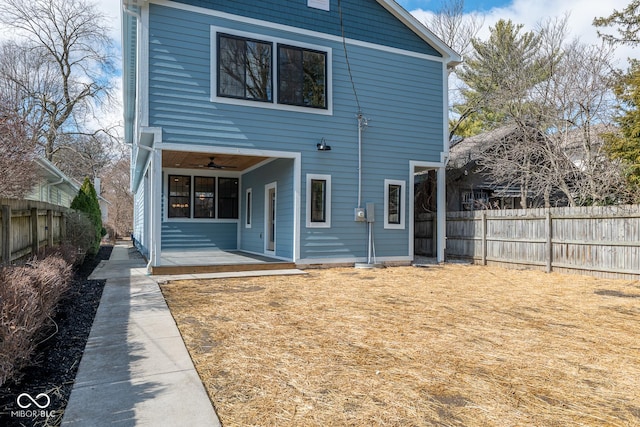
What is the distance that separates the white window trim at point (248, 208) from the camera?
11.9 metres

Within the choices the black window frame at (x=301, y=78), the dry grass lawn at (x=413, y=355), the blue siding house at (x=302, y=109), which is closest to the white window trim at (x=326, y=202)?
the blue siding house at (x=302, y=109)

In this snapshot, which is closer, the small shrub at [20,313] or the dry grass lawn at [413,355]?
the dry grass lawn at [413,355]

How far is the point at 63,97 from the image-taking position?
23312 millimetres

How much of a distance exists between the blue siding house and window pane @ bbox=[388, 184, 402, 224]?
3 centimetres

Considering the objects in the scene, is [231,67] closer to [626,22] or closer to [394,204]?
[394,204]

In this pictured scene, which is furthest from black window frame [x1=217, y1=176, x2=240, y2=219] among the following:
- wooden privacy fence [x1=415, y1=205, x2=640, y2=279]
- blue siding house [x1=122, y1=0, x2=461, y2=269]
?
wooden privacy fence [x1=415, y1=205, x2=640, y2=279]

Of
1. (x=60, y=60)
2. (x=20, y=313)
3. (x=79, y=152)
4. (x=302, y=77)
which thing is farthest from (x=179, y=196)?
(x=60, y=60)

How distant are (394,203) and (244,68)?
463cm

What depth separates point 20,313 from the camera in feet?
9.57

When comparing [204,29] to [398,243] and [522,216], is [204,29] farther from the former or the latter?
[522,216]

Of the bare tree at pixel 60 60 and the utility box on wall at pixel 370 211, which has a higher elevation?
the bare tree at pixel 60 60

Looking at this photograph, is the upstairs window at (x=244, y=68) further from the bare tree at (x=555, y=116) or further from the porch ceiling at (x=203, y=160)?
the bare tree at (x=555, y=116)

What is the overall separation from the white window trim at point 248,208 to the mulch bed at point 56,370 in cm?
679

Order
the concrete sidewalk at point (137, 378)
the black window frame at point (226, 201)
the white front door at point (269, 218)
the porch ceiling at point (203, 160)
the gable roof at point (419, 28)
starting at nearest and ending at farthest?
the concrete sidewalk at point (137, 378)
the porch ceiling at point (203, 160)
the gable roof at point (419, 28)
the white front door at point (269, 218)
the black window frame at point (226, 201)
